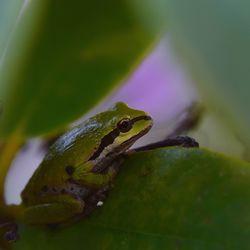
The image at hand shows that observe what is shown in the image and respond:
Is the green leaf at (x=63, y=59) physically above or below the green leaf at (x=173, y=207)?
above

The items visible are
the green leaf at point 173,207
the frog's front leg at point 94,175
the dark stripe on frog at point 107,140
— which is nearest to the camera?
the green leaf at point 173,207

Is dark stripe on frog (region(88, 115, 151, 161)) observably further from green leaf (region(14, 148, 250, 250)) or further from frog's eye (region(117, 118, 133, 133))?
green leaf (region(14, 148, 250, 250))

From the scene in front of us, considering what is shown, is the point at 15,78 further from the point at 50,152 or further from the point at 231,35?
the point at 231,35

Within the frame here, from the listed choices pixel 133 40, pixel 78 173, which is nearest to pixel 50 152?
pixel 78 173

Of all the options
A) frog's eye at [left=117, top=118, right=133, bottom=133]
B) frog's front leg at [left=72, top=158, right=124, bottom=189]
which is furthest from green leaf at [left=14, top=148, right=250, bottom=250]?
frog's eye at [left=117, top=118, right=133, bottom=133]

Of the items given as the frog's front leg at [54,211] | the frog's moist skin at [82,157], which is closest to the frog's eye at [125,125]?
the frog's moist skin at [82,157]

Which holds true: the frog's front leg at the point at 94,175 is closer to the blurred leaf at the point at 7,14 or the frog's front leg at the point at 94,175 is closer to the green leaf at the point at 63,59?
the green leaf at the point at 63,59
